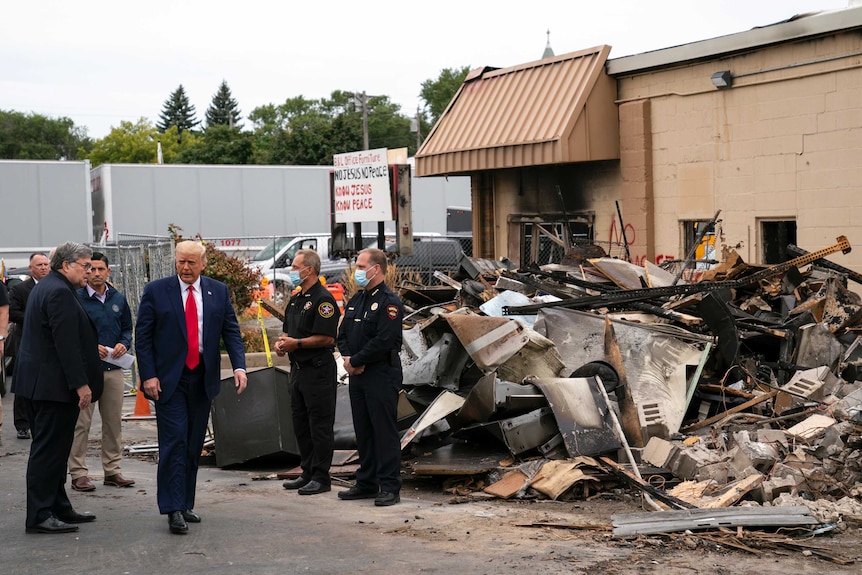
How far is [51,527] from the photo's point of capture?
20.9 ft

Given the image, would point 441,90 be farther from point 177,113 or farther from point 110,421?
point 110,421

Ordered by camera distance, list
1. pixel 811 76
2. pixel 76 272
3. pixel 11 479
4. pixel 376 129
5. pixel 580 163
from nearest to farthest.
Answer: pixel 76 272 → pixel 11 479 → pixel 811 76 → pixel 580 163 → pixel 376 129

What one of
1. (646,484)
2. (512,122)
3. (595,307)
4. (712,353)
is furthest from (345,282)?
(646,484)

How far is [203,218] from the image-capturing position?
3247cm

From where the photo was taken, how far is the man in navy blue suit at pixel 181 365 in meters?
6.48

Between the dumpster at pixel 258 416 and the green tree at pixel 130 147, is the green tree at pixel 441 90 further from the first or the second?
the dumpster at pixel 258 416

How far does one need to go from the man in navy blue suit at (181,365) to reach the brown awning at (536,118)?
9.77 meters

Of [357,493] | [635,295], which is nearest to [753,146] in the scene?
[635,295]

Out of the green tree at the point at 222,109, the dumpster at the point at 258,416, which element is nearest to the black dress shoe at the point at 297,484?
the dumpster at the point at 258,416

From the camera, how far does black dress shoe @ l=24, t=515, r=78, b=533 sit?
6.35 m

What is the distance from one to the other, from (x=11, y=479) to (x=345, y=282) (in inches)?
454

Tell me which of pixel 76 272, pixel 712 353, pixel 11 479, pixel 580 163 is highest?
pixel 580 163

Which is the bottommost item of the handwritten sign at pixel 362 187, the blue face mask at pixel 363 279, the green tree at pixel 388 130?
the blue face mask at pixel 363 279

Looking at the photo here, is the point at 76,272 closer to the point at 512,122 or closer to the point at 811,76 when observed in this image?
the point at 811,76
